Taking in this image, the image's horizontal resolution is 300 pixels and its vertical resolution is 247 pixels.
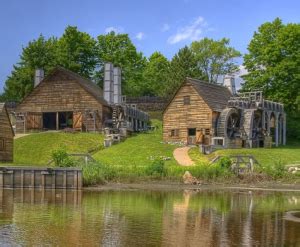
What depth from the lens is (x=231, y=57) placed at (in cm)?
10775

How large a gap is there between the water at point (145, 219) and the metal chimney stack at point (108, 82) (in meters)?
37.2

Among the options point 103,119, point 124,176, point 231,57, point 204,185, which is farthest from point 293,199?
point 231,57

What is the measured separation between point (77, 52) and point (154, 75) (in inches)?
868

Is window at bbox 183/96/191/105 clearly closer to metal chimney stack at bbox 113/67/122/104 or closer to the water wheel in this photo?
the water wheel

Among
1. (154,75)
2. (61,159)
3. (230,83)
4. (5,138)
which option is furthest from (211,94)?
(154,75)

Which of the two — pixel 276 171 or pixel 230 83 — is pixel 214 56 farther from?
pixel 276 171

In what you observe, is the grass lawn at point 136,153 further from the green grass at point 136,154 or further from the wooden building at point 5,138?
the wooden building at point 5,138

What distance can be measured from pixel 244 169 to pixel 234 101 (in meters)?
22.2

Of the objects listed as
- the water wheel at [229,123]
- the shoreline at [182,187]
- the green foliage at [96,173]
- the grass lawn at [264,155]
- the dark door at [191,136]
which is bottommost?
the shoreline at [182,187]

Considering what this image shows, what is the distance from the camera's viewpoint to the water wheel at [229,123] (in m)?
61.2

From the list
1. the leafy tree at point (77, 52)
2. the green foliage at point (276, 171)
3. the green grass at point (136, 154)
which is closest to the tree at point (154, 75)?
the leafy tree at point (77, 52)

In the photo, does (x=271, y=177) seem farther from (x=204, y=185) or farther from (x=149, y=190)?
(x=149, y=190)

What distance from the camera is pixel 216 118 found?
62.5 metres

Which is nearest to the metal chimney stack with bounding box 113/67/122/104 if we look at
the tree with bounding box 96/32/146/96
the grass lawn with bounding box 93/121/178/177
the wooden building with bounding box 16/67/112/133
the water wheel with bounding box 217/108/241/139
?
the wooden building with bounding box 16/67/112/133
